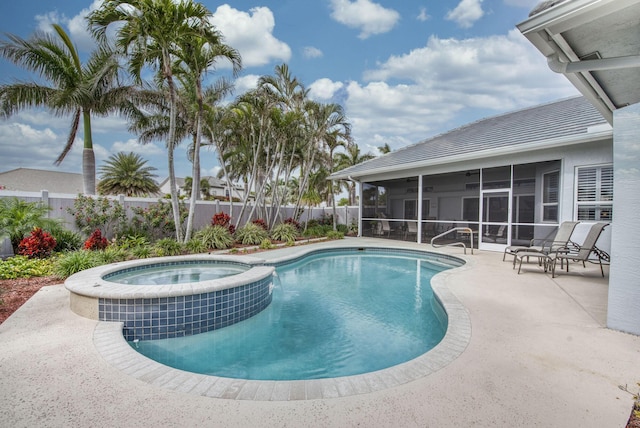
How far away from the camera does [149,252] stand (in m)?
8.77

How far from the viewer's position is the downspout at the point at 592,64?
2.95 metres

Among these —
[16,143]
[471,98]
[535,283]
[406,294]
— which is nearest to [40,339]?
[406,294]

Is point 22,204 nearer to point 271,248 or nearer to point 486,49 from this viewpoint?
point 271,248

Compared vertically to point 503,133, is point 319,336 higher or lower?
lower

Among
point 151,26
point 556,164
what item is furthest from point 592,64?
point 151,26

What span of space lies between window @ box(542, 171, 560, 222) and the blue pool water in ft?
18.7

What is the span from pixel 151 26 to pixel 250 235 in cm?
747

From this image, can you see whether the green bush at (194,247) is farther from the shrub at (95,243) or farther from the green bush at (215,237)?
the shrub at (95,243)

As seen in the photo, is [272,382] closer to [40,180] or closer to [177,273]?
[177,273]

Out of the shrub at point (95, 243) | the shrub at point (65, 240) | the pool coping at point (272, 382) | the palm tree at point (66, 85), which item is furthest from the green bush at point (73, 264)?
the palm tree at point (66, 85)

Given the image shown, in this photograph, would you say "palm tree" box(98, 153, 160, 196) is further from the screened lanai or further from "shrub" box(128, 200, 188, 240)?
the screened lanai

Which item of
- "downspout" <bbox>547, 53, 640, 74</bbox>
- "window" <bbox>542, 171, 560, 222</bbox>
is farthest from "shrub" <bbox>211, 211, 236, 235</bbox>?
"window" <bbox>542, 171, 560, 222</bbox>

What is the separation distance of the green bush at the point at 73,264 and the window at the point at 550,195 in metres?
12.7

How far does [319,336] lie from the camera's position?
14.0 feet
